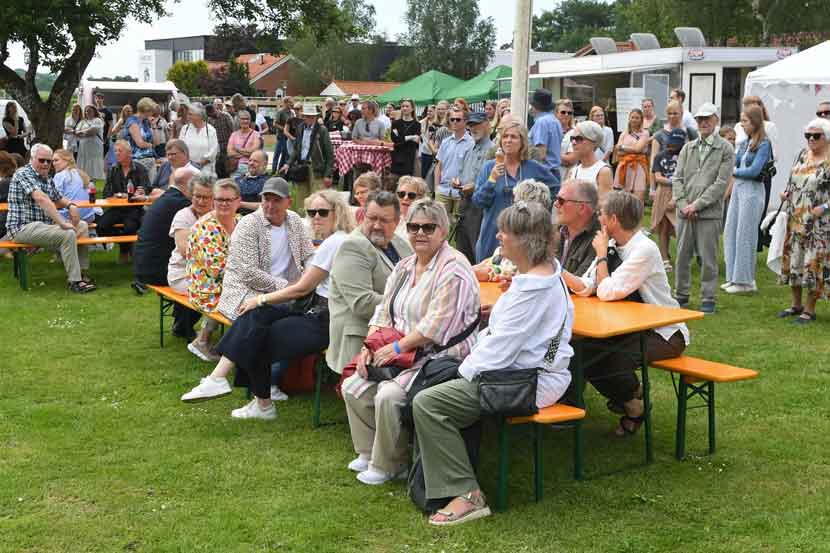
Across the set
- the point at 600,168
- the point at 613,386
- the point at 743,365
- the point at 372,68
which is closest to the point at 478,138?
the point at 600,168

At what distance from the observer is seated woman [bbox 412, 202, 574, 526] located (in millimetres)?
4273

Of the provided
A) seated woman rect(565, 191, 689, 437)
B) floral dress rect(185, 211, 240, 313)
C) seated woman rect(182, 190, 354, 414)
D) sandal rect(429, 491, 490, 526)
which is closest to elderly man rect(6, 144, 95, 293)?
floral dress rect(185, 211, 240, 313)

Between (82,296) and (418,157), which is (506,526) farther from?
(418,157)

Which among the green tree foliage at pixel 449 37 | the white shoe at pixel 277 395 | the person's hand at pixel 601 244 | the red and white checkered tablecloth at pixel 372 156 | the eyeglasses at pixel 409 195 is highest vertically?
the green tree foliage at pixel 449 37

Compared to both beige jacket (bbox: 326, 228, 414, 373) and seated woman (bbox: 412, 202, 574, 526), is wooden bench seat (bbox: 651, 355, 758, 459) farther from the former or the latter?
beige jacket (bbox: 326, 228, 414, 373)

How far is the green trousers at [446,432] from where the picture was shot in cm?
439

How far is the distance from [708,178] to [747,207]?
3.76 ft

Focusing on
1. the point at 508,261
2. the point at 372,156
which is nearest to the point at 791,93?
the point at 372,156

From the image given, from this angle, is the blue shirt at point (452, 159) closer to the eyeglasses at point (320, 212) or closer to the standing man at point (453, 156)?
the standing man at point (453, 156)

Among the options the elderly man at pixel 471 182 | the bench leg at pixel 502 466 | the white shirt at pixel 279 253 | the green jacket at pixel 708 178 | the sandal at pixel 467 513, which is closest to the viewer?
the sandal at pixel 467 513

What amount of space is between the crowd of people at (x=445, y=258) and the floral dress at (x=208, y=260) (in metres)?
0.01

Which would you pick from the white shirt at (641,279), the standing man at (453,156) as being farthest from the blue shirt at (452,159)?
the white shirt at (641,279)

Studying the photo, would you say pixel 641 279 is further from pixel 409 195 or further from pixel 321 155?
pixel 321 155

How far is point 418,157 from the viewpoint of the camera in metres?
15.9
